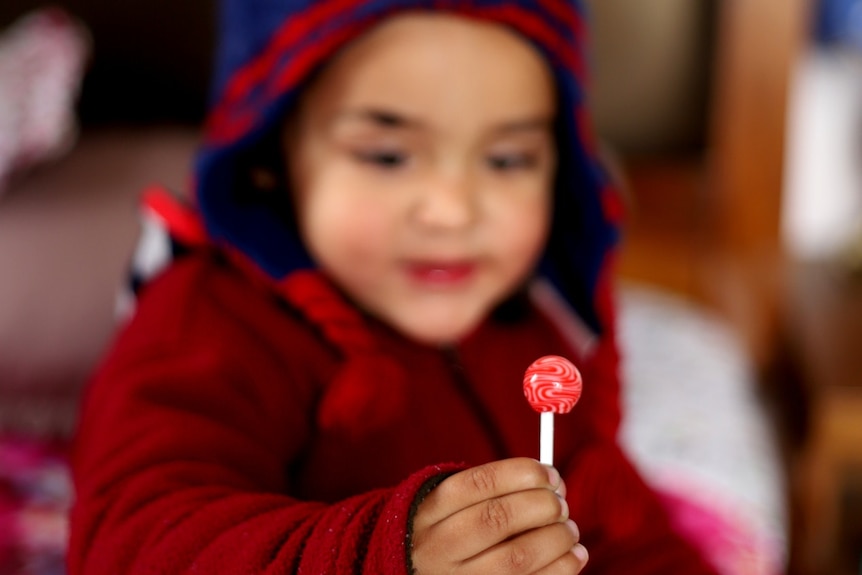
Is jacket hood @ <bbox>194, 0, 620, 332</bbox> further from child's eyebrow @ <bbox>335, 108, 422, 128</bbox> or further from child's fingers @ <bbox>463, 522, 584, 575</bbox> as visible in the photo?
child's fingers @ <bbox>463, 522, 584, 575</bbox>

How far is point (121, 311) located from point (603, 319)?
15.3 inches

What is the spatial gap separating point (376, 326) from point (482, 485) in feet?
0.93

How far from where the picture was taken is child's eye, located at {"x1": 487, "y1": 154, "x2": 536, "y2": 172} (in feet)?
1.90

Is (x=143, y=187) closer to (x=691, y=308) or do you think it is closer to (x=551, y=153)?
(x=551, y=153)

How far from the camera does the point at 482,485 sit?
1.01 feet

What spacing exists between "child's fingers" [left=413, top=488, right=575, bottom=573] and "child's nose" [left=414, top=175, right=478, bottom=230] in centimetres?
25

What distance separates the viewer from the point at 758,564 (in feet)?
2.63

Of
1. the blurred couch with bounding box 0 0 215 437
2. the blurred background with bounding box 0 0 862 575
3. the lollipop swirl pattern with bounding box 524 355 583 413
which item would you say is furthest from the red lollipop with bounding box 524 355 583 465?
the blurred couch with bounding box 0 0 215 437

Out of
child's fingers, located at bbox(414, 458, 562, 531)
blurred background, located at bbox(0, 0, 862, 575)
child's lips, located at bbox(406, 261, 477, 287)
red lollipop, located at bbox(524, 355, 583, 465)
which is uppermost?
red lollipop, located at bbox(524, 355, 583, 465)

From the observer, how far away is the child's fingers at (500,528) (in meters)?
0.30

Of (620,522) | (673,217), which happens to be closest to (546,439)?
(620,522)

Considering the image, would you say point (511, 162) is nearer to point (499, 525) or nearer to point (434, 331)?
point (434, 331)

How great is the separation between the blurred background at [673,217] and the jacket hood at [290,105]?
24 cm

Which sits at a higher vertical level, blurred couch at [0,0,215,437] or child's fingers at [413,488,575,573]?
child's fingers at [413,488,575,573]
